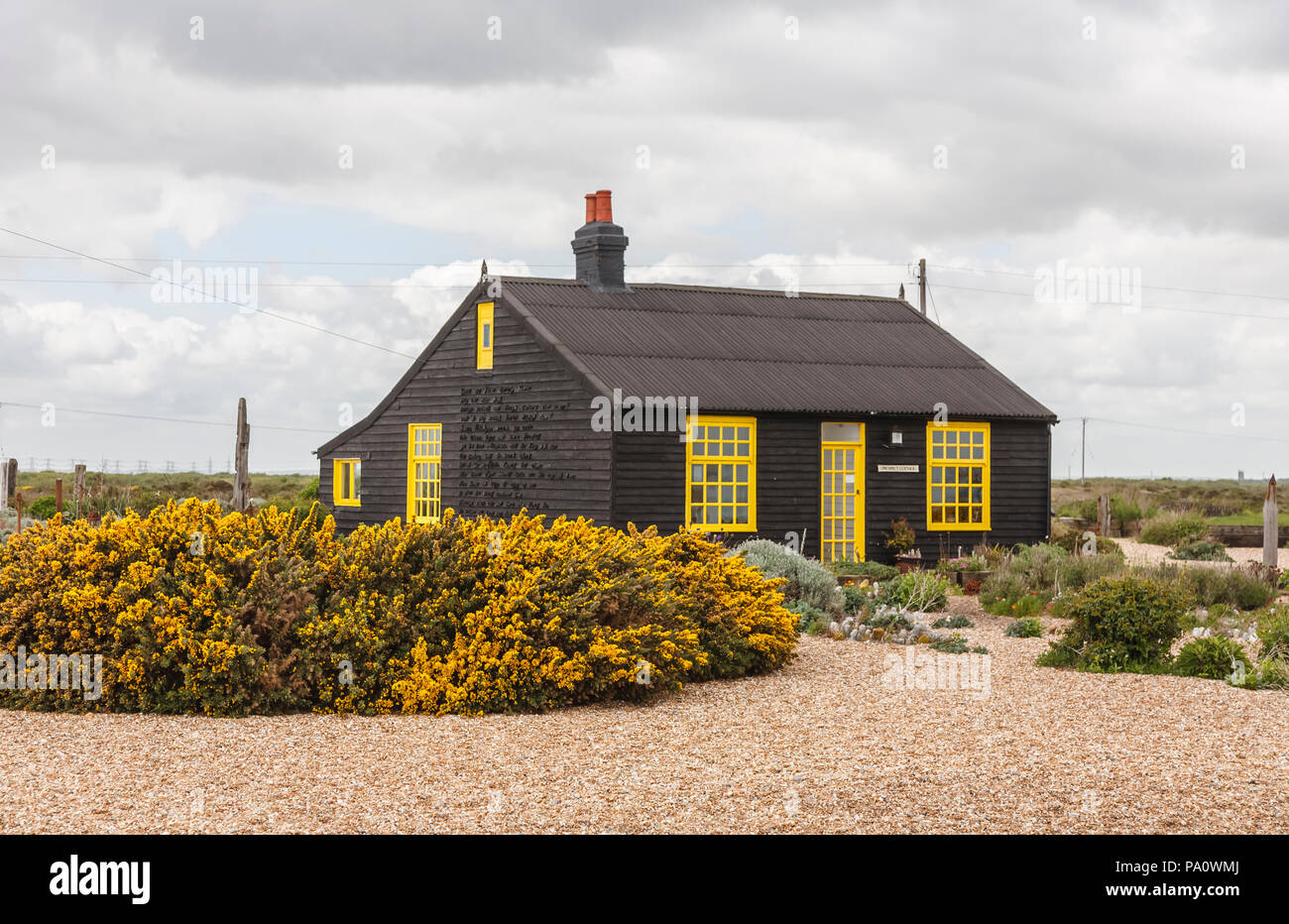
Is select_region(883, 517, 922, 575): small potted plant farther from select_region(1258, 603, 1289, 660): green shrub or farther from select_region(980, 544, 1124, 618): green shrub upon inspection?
select_region(1258, 603, 1289, 660): green shrub

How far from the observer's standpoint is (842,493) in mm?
20906

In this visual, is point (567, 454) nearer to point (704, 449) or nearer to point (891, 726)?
point (704, 449)

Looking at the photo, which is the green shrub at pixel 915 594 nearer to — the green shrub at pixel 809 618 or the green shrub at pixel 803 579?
the green shrub at pixel 803 579

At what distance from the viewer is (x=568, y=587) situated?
9758mm

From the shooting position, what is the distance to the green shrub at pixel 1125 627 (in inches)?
438

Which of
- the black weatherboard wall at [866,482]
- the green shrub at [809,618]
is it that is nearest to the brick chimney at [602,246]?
the black weatherboard wall at [866,482]

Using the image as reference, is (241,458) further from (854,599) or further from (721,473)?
(854,599)

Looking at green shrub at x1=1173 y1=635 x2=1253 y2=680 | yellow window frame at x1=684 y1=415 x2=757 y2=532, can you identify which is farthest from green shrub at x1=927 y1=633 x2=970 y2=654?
yellow window frame at x1=684 y1=415 x2=757 y2=532

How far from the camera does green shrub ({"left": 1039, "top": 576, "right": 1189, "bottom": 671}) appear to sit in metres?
11.1

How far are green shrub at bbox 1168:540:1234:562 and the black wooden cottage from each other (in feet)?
9.76

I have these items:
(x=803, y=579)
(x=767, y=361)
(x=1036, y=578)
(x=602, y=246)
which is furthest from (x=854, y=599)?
(x=602, y=246)

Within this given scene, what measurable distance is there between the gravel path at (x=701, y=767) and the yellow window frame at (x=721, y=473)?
31.4ft

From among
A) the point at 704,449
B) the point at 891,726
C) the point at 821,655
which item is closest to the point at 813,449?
the point at 704,449

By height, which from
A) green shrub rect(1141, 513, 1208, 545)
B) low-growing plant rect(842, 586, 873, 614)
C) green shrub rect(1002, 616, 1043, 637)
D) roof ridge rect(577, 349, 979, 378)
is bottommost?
green shrub rect(1002, 616, 1043, 637)
